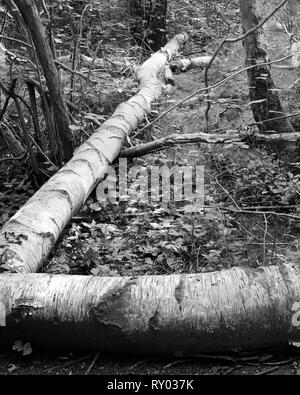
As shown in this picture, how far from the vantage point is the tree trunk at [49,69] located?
3318 mm

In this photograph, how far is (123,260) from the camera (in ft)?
9.59

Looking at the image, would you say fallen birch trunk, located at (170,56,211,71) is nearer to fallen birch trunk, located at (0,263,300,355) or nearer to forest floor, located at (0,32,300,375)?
forest floor, located at (0,32,300,375)

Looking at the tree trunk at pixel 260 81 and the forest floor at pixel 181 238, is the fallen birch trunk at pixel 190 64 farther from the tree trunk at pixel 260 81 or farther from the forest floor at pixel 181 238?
the forest floor at pixel 181 238

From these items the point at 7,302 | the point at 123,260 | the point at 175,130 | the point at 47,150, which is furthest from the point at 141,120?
the point at 7,302

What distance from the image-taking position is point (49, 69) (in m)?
3.65

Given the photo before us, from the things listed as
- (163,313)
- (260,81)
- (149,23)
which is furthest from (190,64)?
(163,313)

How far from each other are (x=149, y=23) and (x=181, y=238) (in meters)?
6.77

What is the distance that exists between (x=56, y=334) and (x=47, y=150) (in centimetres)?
288

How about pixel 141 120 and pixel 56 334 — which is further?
pixel 141 120

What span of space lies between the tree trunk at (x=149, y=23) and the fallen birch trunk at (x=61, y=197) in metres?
3.58

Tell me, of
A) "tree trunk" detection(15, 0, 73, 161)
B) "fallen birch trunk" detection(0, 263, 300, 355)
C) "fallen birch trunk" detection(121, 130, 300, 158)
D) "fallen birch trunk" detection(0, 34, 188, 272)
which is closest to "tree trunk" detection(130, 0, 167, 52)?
"fallen birch trunk" detection(0, 34, 188, 272)

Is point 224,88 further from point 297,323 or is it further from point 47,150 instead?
point 297,323

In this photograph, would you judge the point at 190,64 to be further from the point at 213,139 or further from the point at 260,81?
the point at 213,139
